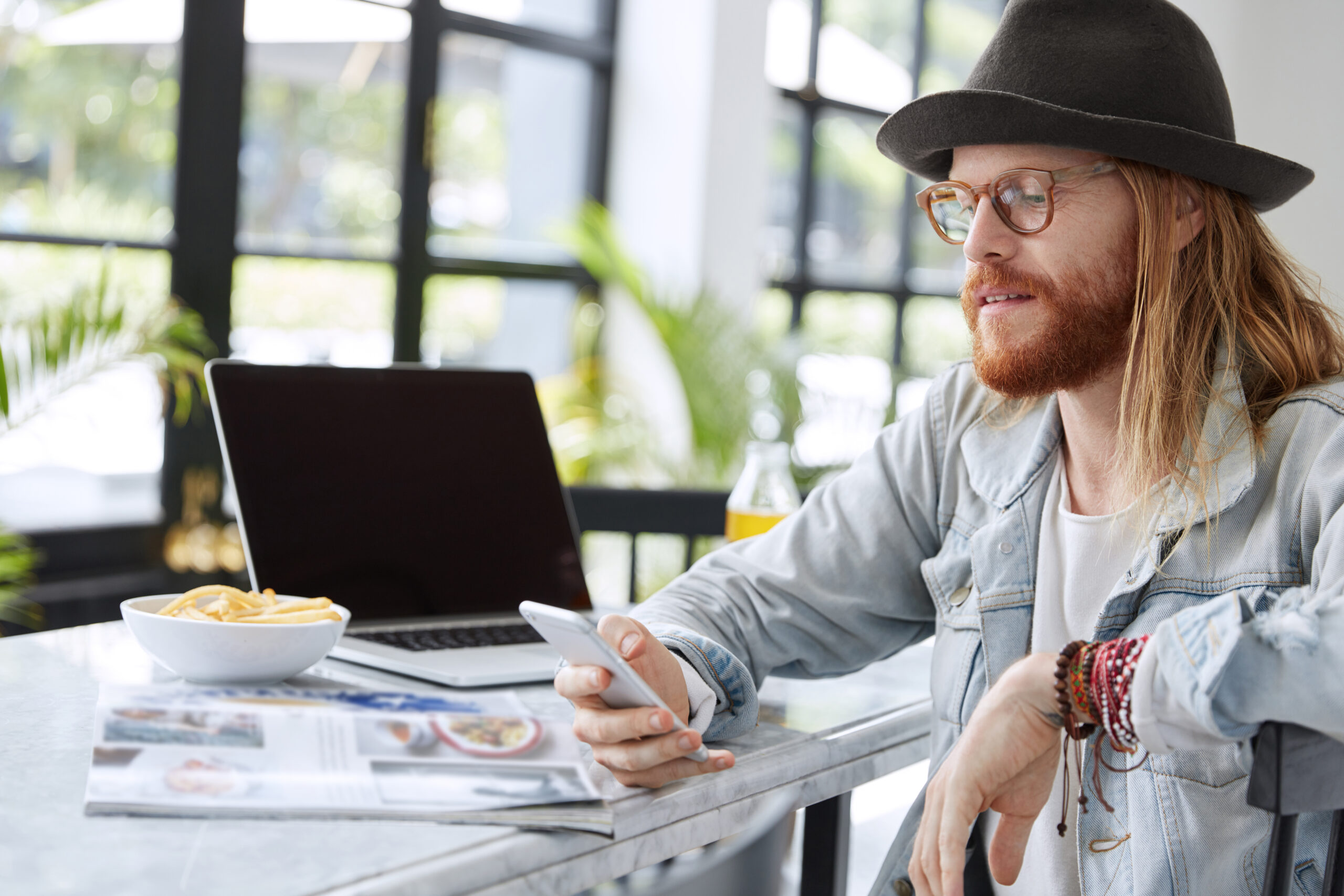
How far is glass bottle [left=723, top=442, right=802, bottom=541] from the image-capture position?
1.53m

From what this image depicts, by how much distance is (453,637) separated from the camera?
1.27 meters

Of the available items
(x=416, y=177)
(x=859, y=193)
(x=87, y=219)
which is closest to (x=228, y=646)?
(x=87, y=219)

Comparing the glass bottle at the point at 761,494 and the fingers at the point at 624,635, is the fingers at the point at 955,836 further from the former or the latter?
the glass bottle at the point at 761,494

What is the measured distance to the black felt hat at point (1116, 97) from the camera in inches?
45.8

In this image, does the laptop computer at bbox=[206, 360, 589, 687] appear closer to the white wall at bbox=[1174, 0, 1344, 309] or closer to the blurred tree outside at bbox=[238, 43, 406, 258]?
the white wall at bbox=[1174, 0, 1344, 309]

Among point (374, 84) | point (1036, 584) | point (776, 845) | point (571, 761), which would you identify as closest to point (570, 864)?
point (571, 761)

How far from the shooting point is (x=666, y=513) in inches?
72.4

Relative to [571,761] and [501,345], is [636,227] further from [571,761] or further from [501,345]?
[571,761]

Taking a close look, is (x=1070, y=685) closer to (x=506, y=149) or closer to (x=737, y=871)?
(x=737, y=871)

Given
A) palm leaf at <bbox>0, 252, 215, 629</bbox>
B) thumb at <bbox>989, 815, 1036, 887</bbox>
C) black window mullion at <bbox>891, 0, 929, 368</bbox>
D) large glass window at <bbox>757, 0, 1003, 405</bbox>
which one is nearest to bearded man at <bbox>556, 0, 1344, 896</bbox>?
thumb at <bbox>989, 815, 1036, 887</bbox>

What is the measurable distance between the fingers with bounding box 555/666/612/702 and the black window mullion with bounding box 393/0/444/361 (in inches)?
121

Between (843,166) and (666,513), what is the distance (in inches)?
139

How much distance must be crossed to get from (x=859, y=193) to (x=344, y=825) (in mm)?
4664

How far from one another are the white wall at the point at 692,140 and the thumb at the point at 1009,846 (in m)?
3.27
